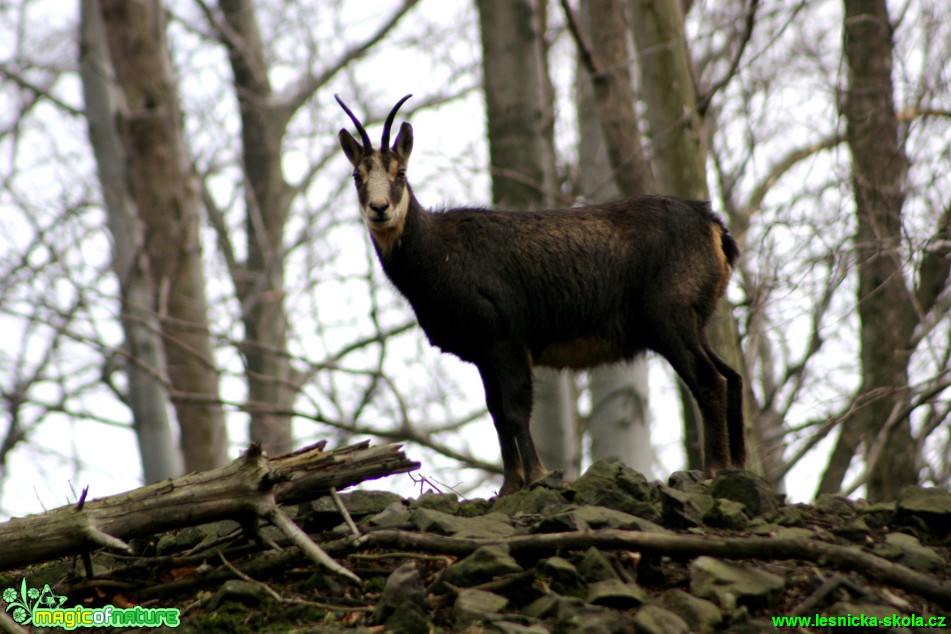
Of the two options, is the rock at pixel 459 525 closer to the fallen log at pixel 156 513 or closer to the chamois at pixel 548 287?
the fallen log at pixel 156 513

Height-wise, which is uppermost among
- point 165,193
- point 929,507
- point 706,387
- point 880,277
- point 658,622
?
point 165,193

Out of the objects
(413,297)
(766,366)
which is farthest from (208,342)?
(766,366)

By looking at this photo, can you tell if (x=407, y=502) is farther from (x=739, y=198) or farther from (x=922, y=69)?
(x=739, y=198)

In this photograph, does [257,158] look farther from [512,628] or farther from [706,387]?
[512,628]

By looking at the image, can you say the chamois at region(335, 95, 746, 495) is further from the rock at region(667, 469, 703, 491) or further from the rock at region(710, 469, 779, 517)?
the rock at region(710, 469, 779, 517)

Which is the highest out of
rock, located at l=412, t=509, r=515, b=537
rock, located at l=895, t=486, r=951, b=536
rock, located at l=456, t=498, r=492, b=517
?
rock, located at l=456, t=498, r=492, b=517

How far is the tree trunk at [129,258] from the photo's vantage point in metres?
12.8

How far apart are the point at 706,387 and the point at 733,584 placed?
2630mm

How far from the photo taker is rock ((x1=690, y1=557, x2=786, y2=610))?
4.53 m

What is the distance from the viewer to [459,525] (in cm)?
537

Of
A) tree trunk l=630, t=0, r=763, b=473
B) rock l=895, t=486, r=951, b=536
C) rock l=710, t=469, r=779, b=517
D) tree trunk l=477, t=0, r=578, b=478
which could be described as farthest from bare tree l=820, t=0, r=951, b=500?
rock l=710, t=469, r=779, b=517

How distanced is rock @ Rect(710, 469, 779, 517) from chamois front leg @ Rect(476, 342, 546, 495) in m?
1.15

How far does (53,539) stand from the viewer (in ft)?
16.5

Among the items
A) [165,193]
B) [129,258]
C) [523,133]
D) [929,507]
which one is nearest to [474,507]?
[929,507]
